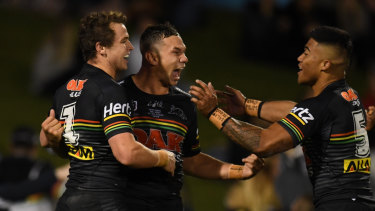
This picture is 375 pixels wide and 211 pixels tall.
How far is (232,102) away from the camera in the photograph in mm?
6453

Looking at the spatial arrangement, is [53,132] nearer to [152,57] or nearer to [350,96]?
[152,57]

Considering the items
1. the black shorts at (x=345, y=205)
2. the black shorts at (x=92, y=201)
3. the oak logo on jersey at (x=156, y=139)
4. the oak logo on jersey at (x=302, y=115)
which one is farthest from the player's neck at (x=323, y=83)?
the black shorts at (x=92, y=201)

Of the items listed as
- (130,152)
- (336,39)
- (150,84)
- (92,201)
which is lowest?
(92,201)

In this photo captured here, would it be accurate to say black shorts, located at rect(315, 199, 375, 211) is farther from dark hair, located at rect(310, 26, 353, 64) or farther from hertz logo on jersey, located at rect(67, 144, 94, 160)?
hertz logo on jersey, located at rect(67, 144, 94, 160)

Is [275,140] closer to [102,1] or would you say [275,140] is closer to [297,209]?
[297,209]

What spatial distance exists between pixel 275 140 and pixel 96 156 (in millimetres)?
1216

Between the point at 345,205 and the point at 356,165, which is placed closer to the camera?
the point at 345,205

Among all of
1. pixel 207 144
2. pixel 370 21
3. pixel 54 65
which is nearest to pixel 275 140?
pixel 207 144

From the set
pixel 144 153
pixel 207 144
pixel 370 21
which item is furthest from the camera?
pixel 370 21

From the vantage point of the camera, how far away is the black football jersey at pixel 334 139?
18.7 ft

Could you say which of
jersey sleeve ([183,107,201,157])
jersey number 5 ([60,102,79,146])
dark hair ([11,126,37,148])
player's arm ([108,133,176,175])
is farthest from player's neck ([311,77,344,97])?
dark hair ([11,126,37,148])

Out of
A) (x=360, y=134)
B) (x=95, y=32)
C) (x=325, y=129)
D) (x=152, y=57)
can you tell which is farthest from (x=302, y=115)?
(x=95, y=32)

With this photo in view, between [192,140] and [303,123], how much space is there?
892 mm

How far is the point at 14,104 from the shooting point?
12.8 m
